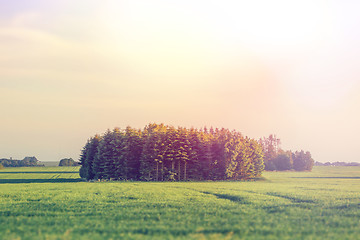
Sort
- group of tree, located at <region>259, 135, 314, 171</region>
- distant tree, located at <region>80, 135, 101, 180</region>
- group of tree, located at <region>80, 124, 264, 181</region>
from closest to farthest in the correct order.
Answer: group of tree, located at <region>80, 124, 264, 181</region> < distant tree, located at <region>80, 135, 101, 180</region> < group of tree, located at <region>259, 135, 314, 171</region>

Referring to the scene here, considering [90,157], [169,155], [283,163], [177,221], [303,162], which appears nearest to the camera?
[177,221]

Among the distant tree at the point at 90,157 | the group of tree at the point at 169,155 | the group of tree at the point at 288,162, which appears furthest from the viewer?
the group of tree at the point at 288,162

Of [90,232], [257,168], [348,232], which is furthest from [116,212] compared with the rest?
[257,168]

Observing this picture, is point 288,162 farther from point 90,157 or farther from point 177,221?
point 177,221

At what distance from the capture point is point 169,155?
8638 centimetres

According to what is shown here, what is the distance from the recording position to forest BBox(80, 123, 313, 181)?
8856 centimetres

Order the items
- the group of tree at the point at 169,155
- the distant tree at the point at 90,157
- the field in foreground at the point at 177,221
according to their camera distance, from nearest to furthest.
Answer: the field in foreground at the point at 177,221 < the group of tree at the point at 169,155 < the distant tree at the point at 90,157

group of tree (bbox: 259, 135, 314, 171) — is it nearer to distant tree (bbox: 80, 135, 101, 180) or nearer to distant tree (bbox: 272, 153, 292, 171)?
distant tree (bbox: 272, 153, 292, 171)

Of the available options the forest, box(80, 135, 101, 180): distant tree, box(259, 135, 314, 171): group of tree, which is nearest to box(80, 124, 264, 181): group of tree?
the forest

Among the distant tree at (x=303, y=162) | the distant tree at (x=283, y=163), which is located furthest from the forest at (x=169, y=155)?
the distant tree at (x=303, y=162)

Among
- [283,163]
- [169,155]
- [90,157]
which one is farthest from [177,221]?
[283,163]

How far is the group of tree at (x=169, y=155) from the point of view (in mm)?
88500

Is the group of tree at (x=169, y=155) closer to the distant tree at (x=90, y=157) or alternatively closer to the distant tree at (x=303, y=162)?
the distant tree at (x=90, y=157)

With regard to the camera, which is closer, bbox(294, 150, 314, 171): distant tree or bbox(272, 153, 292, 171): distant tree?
bbox(272, 153, 292, 171): distant tree
